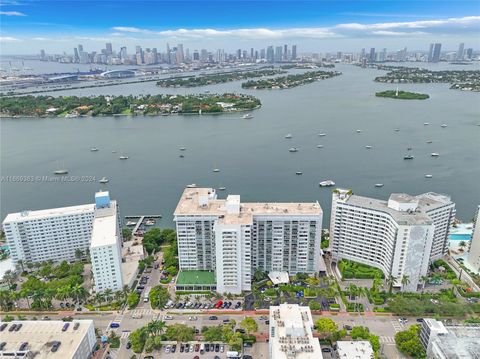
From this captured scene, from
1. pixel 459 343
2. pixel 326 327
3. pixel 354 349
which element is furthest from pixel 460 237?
pixel 354 349

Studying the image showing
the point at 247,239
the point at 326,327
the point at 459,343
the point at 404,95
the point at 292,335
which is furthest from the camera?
the point at 404,95

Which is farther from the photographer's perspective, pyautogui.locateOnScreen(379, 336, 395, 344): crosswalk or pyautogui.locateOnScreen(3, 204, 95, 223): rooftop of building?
pyautogui.locateOnScreen(3, 204, 95, 223): rooftop of building

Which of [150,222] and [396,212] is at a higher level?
[396,212]

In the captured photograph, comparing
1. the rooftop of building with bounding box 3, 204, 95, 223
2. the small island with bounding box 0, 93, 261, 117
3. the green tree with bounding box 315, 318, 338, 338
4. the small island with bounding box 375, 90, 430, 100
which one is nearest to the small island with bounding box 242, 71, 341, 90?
the small island with bounding box 0, 93, 261, 117

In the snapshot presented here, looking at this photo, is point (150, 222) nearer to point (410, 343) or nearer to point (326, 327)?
point (326, 327)

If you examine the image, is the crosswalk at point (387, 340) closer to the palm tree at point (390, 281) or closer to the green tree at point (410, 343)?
the green tree at point (410, 343)

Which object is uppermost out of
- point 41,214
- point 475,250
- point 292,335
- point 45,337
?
point 41,214

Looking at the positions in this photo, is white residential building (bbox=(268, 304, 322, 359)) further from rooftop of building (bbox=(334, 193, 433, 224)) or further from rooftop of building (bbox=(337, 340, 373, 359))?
rooftop of building (bbox=(334, 193, 433, 224))

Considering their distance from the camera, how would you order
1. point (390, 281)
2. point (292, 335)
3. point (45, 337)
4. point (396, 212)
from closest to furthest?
point (292, 335)
point (45, 337)
point (390, 281)
point (396, 212)
